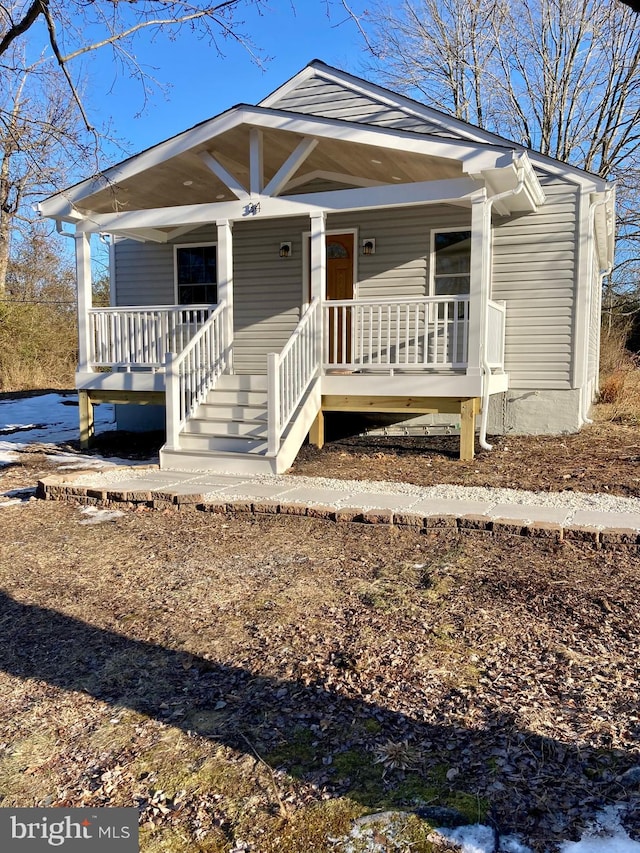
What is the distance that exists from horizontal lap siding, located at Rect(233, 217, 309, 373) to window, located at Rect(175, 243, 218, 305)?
60 centimetres

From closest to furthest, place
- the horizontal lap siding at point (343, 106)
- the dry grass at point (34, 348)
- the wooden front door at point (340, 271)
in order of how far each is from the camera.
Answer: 1. the horizontal lap siding at point (343, 106)
2. the wooden front door at point (340, 271)
3. the dry grass at point (34, 348)

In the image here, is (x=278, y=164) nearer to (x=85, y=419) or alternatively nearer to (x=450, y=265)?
(x=450, y=265)

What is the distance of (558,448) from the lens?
8273 millimetres

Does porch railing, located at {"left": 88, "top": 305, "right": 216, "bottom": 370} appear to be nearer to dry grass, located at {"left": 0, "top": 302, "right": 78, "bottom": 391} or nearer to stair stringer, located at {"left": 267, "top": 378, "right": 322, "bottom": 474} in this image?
stair stringer, located at {"left": 267, "top": 378, "right": 322, "bottom": 474}

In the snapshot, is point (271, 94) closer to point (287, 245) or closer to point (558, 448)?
point (287, 245)

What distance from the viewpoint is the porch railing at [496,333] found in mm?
8172

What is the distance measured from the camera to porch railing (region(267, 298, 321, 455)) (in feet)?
22.4

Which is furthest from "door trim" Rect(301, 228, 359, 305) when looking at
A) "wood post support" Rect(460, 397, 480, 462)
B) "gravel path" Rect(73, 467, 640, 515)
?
"gravel path" Rect(73, 467, 640, 515)

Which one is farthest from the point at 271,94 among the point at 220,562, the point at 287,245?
the point at 220,562

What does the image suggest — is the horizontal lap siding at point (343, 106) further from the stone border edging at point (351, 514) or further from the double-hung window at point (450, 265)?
the stone border edging at point (351, 514)

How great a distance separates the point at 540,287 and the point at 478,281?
218 centimetres

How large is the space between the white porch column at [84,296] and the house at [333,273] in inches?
1.0

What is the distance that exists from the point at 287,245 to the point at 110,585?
296 inches

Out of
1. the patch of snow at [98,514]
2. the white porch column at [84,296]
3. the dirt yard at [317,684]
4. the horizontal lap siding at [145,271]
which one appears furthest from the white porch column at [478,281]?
the white porch column at [84,296]
